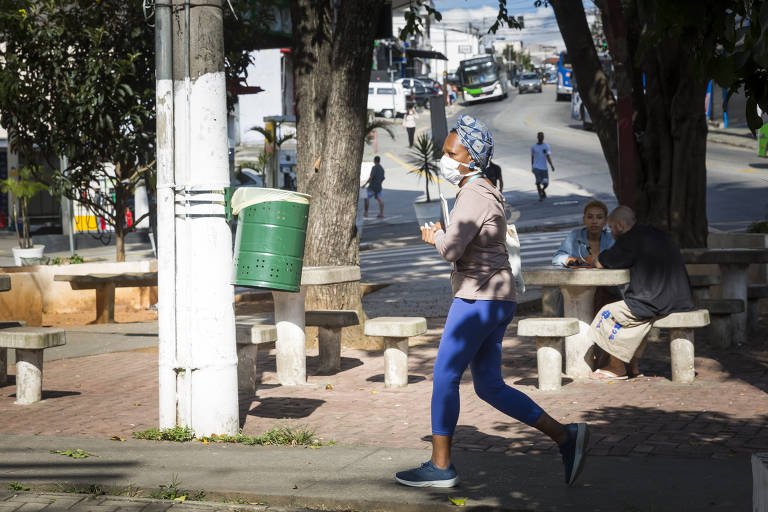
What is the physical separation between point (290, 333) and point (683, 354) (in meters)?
3.04

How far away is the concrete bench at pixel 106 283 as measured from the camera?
44.1 ft

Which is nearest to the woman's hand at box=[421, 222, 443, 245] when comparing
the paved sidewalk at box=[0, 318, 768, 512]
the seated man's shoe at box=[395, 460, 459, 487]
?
the seated man's shoe at box=[395, 460, 459, 487]

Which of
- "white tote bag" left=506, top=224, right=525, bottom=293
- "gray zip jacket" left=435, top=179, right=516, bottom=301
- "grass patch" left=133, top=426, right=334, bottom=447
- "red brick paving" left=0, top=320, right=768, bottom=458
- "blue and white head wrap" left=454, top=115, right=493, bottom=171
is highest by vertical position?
"blue and white head wrap" left=454, top=115, right=493, bottom=171

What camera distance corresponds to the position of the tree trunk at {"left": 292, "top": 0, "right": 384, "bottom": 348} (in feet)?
35.9

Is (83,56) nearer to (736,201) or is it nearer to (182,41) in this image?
(182,41)

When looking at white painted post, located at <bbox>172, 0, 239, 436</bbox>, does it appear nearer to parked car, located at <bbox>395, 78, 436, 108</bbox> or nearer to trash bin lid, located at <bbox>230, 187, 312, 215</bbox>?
trash bin lid, located at <bbox>230, 187, 312, 215</bbox>

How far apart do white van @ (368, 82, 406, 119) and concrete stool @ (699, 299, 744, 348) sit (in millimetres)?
56904

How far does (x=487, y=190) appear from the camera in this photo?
19.3 feet

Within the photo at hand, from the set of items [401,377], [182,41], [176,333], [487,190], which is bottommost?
[401,377]

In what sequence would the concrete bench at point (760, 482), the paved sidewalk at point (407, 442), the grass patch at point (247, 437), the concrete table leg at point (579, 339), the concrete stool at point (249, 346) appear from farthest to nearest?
1. the concrete table leg at point (579, 339)
2. the concrete stool at point (249, 346)
3. the grass patch at point (247, 437)
4. the paved sidewalk at point (407, 442)
5. the concrete bench at point (760, 482)

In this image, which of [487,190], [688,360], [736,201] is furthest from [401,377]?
[736,201]

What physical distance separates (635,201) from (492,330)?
6.75 meters

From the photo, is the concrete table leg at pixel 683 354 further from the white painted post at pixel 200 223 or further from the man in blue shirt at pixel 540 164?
the man in blue shirt at pixel 540 164

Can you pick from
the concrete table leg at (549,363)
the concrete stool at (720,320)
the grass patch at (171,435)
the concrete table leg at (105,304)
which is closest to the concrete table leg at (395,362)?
the concrete table leg at (549,363)
